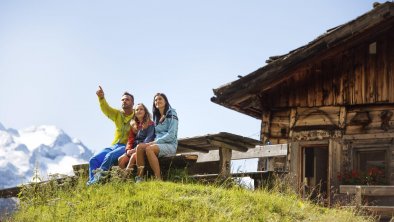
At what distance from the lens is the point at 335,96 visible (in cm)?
1367

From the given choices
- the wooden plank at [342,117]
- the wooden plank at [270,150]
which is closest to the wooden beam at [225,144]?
the wooden plank at [270,150]

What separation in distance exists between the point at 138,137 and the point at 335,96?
548cm

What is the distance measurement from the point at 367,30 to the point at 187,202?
714cm

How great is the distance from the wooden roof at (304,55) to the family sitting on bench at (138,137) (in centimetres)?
364

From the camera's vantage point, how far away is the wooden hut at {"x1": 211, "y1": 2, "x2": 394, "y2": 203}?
1312cm

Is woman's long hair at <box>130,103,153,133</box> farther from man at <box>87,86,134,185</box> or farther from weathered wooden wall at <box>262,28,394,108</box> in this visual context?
weathered wooden wall at <box>262,28,394,108</box>

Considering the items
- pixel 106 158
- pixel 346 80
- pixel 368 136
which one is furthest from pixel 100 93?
pixel 368 136

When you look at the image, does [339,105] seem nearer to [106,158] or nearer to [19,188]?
[106,158]

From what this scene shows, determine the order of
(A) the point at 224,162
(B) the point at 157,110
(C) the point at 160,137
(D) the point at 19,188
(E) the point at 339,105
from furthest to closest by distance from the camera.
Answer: (E) the point at 339,105
(D) the point at 19,188
(B) the point at 157,110
(A) the point at 224,162
(C) the point at 160,137

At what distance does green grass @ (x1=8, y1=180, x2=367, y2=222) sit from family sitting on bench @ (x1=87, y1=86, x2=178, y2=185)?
46 cm

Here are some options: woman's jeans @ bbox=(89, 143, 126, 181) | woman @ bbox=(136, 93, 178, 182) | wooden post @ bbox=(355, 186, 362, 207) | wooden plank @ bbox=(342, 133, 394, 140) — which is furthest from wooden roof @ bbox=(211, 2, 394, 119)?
woman's jeans @ bbox=(89, 143, 126, 181)

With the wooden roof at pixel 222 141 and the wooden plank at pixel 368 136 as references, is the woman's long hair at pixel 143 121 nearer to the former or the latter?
the wooden roof at pixel 222 141

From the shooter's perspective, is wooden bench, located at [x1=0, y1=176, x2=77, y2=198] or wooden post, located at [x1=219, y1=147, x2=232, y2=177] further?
wooden bench, located at [x1=0, y1=176, x2=77, y2=198]

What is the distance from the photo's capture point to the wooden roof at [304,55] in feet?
43.1
